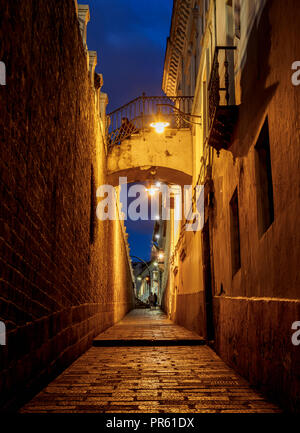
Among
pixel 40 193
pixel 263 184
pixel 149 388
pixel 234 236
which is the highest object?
pixel 263 184

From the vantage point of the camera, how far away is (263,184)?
17.1 ft

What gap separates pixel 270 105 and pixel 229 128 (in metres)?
2.15

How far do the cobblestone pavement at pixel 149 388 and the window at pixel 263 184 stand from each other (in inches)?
73.5

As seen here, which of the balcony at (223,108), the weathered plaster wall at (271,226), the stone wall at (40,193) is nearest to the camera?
the stone wall at (40,193)

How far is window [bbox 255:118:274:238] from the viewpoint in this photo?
508 cm

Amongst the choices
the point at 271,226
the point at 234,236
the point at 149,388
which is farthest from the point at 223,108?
the point at 149,388

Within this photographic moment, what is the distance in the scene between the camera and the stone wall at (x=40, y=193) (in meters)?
3.51

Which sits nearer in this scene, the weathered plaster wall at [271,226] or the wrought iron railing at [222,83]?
the weathered plaster wall at [271,226]

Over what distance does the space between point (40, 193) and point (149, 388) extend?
248cm

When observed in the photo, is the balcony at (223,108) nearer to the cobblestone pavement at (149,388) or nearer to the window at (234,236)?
the window at (234,236)

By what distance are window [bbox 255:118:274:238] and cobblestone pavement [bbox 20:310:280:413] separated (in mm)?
1866

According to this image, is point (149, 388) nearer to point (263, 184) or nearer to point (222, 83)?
point (263, 184)

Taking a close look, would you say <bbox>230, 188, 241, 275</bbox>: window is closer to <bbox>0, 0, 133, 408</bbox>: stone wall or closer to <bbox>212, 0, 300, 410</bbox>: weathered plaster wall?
<bbox>212, 0, 300, 410</bbox>: weathered plaster wall

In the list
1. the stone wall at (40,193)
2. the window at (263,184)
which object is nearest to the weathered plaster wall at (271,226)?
the window at (263,184)
